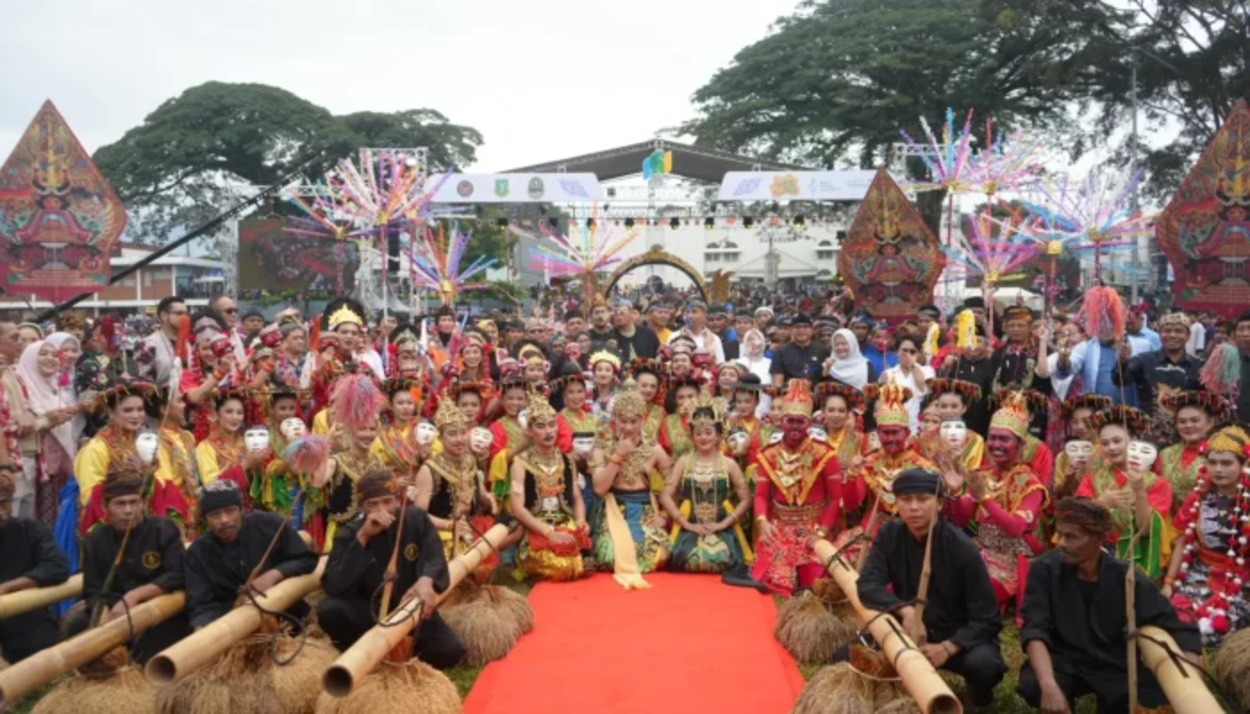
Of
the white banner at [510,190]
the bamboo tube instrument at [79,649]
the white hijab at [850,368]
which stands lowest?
the bamboo tube instrument at [79,649]

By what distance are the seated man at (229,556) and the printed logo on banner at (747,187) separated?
17308mm

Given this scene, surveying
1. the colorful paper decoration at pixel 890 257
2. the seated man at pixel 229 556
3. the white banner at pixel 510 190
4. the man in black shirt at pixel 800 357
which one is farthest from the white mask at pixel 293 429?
the white banner at pixel 510 190

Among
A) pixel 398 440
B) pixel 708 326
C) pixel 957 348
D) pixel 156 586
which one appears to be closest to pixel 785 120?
pixel 708 326

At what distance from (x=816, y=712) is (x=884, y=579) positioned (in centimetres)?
69

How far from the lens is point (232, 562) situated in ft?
15.4

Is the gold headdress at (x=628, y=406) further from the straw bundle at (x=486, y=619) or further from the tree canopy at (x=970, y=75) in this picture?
the tree canopy at (x=970, y=75)

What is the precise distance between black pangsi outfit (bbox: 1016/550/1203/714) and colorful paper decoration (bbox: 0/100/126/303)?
23.8ft

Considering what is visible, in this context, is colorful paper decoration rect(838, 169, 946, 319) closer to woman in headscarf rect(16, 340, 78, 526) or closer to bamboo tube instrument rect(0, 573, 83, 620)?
woman in headscarf rect(16, 340, 78, 526)

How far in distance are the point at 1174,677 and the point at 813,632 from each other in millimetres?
1849

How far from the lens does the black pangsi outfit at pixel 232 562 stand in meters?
4.57

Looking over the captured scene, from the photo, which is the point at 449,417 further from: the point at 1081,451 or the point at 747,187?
the point at 747,187

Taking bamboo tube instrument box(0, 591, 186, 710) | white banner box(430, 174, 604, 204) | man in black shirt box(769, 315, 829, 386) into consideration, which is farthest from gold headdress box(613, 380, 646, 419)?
white banner box(430, 174, 604, 204)

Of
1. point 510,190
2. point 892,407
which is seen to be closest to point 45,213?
point 892,407

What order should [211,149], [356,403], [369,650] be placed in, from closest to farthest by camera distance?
[369,650] → [356,403] → [211,149]
